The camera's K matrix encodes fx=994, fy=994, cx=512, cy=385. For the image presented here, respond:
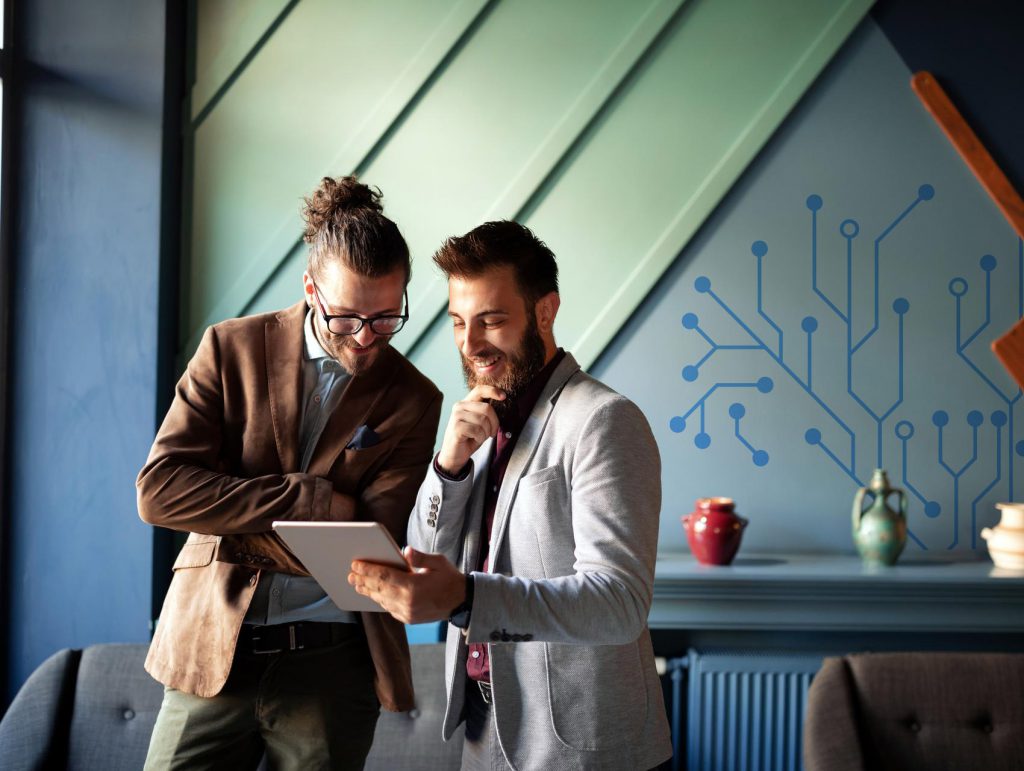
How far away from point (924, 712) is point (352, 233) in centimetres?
191

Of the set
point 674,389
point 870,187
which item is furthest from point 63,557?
point 870,187

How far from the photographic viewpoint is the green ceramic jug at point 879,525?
309 centimetres

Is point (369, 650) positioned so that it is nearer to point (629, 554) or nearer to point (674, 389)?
point (629, 554)

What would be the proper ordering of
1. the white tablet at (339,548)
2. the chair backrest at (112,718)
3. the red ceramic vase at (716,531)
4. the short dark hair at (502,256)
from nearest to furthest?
the white tablet at (339,548) < the short dark hair at (502,256) < the chair backrest at (112,718) < the red ceramic vase at (716,531)

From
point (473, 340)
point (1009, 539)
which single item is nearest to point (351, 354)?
point (473, 340)

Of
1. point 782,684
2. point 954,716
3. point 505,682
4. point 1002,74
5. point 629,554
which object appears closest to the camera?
point 629,554

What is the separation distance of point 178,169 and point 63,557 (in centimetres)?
131

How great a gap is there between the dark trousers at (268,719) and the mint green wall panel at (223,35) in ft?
7.21

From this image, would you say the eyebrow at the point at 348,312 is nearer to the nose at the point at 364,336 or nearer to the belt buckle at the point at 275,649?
the nose at the point at 364,336

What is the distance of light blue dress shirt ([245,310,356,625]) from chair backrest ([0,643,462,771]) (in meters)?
0.97

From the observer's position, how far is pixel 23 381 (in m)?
3.14

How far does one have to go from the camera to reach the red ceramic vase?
3.07m

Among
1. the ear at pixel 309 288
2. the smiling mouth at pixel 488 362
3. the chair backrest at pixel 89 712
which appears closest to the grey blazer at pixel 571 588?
the smiling mouth at pixel 488 362

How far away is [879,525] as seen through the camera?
310cm
